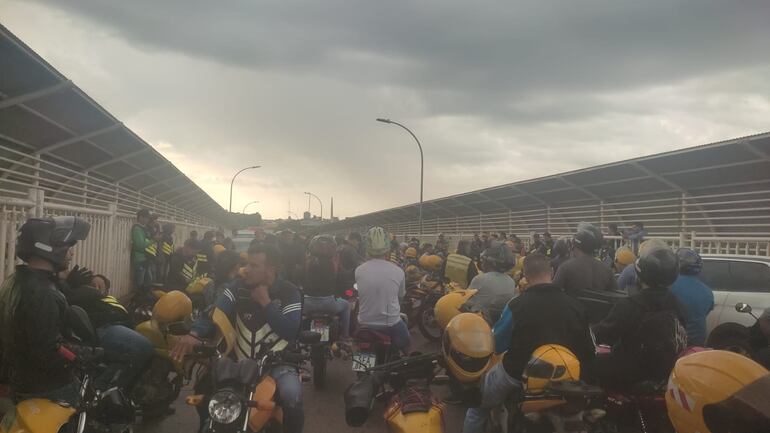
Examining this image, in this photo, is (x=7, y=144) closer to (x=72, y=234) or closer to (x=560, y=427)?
(x=72, y=234)

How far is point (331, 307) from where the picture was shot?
7.50 meters

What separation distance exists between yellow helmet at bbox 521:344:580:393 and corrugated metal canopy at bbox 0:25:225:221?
673 cm

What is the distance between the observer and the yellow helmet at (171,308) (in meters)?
5.35

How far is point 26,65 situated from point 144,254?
5.51 meters

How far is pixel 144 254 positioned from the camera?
39.8 ft

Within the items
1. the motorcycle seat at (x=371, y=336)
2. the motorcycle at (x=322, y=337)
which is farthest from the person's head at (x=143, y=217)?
the motorcycle seat at (x=371, y=336)

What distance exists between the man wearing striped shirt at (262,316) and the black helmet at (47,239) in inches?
37.7

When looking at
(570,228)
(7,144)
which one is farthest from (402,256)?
(7,144)

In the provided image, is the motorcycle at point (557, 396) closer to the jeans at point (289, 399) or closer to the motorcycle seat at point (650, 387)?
the motorcycle seat at point (650, 387)

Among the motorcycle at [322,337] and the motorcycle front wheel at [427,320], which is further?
the motorcycle front wheel at [427,320]

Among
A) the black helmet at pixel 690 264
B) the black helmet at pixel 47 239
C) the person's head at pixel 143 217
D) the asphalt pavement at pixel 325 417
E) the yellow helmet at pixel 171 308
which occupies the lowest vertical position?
the asphalt pavement at pixel 325 417

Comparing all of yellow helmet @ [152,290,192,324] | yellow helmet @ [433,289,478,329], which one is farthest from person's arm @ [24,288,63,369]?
yellow helmet @ [433,289,478,329]

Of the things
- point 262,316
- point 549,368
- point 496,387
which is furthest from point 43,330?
point 549,368

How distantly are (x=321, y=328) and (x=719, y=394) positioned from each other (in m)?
5.38
